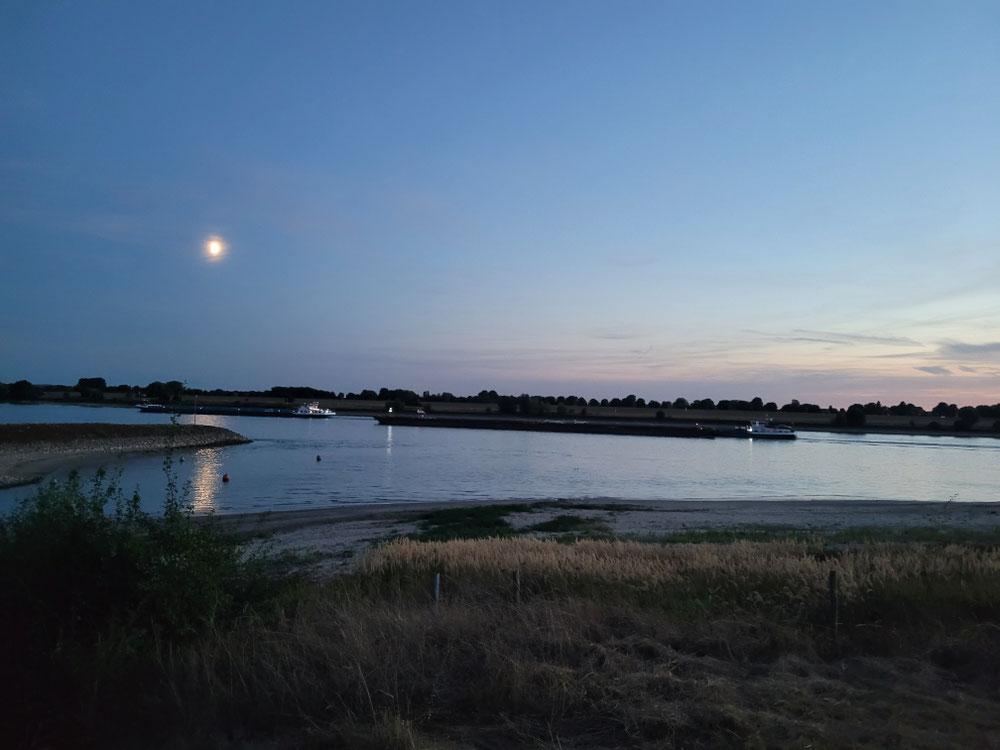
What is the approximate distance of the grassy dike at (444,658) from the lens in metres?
5.47

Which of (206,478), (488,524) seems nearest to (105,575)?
(488,524)

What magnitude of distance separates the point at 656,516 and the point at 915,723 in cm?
2508

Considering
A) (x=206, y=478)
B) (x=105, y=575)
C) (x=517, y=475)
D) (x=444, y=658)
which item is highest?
(x=105, y=575)

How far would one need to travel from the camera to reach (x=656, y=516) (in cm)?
3014

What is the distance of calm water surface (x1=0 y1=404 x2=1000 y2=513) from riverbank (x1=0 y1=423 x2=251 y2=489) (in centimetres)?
232

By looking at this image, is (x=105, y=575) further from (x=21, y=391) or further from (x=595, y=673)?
(x=21, y=391)

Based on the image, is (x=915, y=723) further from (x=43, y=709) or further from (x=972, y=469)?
(x=972, y=469)

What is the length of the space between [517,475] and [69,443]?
34.9m

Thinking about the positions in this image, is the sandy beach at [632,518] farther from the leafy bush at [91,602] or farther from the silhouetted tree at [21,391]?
the silhouetted tree at [21,391]

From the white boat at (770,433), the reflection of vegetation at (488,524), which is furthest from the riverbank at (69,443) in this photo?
the white boat at (770,433)

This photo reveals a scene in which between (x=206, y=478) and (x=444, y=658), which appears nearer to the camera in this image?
(x=444, y=658)

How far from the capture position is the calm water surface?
39.7 m

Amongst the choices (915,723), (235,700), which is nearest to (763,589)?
(915,723)

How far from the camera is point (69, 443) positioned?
185 ft
